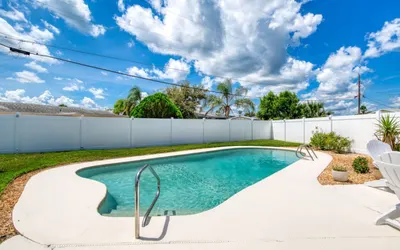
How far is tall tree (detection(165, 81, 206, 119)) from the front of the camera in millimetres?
23672

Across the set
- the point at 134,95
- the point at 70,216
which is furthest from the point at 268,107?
the point at 70,216

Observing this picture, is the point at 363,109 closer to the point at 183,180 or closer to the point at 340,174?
the point at 340,174

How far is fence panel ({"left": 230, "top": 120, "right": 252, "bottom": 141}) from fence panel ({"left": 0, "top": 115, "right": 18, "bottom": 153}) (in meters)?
14.9

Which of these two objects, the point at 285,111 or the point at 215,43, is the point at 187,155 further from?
the point at 285,111

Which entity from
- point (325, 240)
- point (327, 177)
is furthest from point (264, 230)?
point (327, 177)

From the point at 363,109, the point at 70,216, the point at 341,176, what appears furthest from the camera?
the point at 363,109

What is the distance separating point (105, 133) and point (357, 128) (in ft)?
50.9

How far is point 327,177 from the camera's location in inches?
240

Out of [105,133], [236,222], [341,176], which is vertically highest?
[105,133]

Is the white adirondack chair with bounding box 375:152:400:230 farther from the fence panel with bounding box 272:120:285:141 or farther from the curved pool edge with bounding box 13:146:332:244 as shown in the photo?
the fence panel with bounding box 272:120:285:141

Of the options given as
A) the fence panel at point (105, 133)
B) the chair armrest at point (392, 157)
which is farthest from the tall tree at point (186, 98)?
the chair armrest at point (392, 157)

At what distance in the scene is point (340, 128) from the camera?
1259 cm

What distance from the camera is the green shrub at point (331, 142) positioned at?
11.8 metres

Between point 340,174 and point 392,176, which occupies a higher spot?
point 392,176
